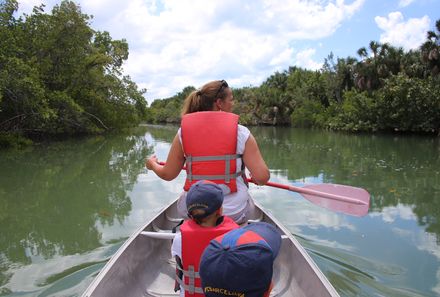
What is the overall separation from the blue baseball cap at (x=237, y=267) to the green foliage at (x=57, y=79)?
1433 centimetres

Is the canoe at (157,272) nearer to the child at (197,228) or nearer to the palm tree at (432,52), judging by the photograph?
the child at (197,228)

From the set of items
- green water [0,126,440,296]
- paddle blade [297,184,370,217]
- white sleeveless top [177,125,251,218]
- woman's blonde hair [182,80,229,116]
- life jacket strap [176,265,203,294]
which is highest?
woman's blonde hair [182,80,229,116]

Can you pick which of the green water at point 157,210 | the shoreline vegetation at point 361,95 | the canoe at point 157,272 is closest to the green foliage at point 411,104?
the shoreline vegetation at point 361,95

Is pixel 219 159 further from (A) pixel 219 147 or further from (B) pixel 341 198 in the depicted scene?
(B) pixel 341 198

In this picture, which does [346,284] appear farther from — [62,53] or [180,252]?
[62,53]

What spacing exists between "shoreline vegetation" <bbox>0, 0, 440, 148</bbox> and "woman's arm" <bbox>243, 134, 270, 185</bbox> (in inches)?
527

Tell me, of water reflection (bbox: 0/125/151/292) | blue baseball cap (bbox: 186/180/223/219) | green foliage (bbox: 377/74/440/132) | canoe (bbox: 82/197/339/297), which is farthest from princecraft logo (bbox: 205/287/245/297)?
green foliage (bbox: 377/74/440/132)

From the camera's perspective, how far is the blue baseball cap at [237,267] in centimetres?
130

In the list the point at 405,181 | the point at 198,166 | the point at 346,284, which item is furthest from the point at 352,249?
the point at 405,181

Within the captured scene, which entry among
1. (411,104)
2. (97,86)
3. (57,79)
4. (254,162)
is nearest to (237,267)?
(254,162)

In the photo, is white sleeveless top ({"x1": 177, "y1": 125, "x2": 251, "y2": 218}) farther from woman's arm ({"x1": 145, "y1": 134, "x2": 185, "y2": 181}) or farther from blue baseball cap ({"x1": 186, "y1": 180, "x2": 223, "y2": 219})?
blue baseball cap ({"x1": 186, "y1": 180, "x2": 223, "y2": 219})

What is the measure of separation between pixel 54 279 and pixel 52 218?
2496 millimetres

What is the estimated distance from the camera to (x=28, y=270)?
401 centimetres

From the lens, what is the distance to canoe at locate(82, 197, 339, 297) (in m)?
2.50
